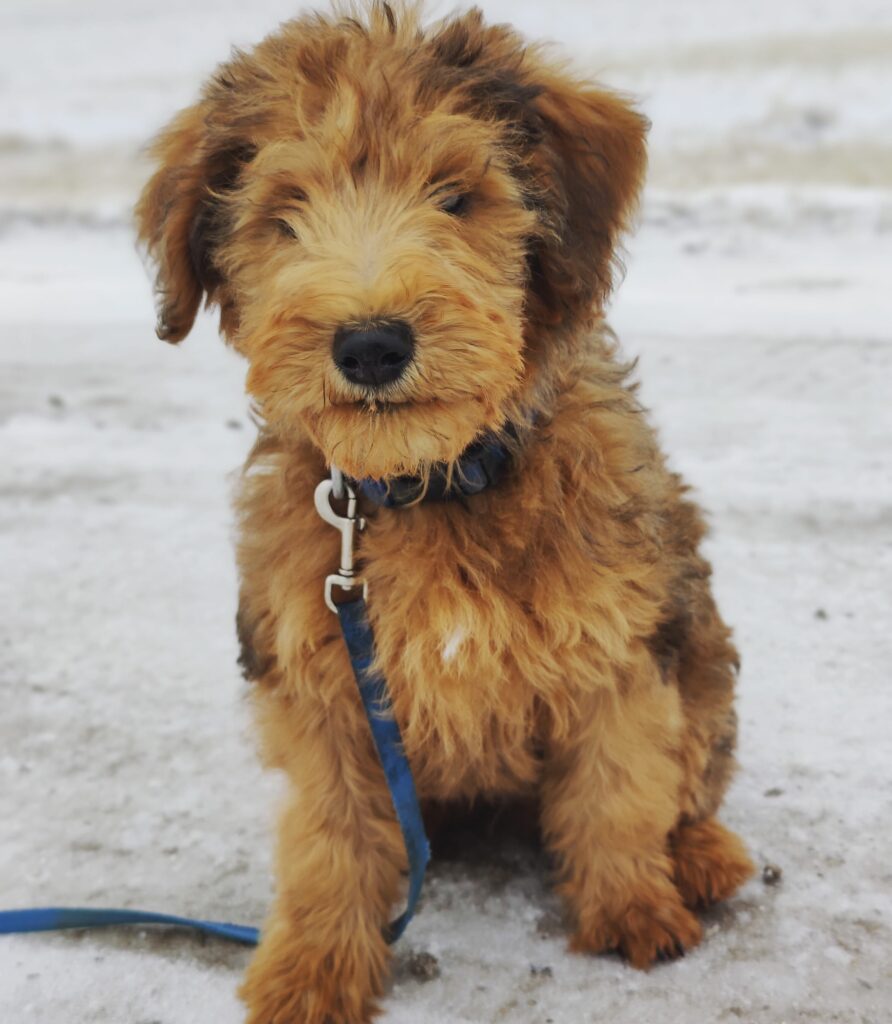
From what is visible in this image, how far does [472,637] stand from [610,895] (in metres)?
0.89

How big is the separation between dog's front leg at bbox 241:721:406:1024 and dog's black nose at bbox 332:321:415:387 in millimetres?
1057

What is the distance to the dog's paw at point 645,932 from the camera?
2.97m

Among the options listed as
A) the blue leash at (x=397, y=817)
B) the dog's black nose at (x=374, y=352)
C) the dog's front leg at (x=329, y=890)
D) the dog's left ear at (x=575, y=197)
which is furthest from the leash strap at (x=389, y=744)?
the dog's left ear at (x=575, y=197)

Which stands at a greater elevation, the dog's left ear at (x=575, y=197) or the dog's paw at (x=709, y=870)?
the dog's left ear at (x=575, y=197)

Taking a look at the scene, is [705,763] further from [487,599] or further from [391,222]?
[391,222]

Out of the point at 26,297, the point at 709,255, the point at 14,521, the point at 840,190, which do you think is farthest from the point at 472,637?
the point at 840,190

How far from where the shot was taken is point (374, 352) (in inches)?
89.7

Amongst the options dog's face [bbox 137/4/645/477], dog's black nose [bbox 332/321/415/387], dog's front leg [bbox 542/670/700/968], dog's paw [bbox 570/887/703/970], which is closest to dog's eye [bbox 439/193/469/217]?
dog's face [bbox 137/4/645/477]

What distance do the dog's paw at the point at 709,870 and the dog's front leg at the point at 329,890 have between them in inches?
32.1

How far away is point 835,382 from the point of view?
6.97m

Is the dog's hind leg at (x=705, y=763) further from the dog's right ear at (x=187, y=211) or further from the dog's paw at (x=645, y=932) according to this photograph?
the dog's right ear at (x=187, y=211)

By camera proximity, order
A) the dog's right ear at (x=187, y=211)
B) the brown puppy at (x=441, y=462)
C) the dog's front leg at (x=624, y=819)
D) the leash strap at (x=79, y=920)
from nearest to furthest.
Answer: the brown puppy at (x=441, y=462) < the dog's right ear at (x=187, y=211) < the dog's front leg at (x=624, y=819) < the leash strap at (x=79, y=920)

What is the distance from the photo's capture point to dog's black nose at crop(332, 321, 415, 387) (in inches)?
89.3

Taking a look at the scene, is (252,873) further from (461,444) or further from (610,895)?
(461,444)
